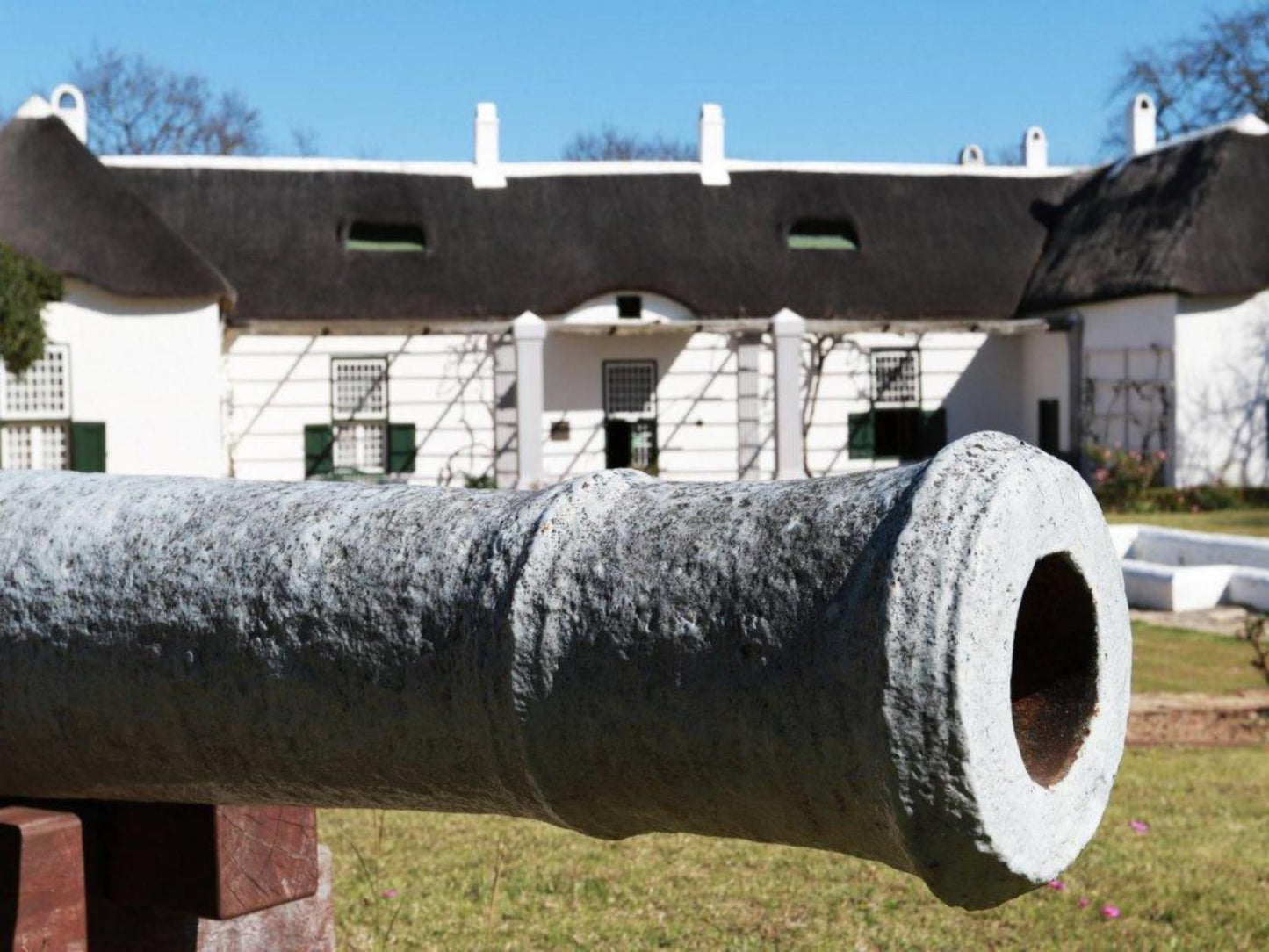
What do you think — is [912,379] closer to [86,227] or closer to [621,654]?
[86,227]

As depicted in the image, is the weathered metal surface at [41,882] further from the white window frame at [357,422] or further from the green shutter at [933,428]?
the green shutter at [933,428]

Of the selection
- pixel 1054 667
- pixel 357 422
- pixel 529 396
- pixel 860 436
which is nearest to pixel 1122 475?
pixel 860 436

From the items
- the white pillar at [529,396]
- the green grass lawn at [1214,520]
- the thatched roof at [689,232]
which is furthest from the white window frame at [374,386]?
the green grass lawn at [1214,520]

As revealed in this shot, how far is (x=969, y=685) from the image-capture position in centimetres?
156

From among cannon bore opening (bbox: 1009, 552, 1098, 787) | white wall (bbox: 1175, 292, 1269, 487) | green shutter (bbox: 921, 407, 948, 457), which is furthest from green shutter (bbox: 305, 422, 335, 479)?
cannon bore opening (bbox: 1009, 552, 1098, 787)

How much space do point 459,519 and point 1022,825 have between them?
77 centimetres

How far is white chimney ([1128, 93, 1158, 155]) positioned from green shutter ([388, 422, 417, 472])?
13390 mm

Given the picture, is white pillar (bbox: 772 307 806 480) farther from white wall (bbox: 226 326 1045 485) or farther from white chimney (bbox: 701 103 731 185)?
white chimney (bbox: 701 103 731 185)

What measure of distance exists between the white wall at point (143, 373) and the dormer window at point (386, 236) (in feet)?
14.6

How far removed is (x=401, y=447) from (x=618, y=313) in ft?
13.0

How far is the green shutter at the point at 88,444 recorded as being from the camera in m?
22.4

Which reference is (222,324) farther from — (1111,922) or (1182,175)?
(1111,922)

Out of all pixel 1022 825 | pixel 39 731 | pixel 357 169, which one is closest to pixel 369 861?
pixel 39 731

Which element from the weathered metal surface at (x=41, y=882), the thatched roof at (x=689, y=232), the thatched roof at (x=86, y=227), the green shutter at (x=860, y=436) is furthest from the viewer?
the green shutter at (x=860, y=436)
